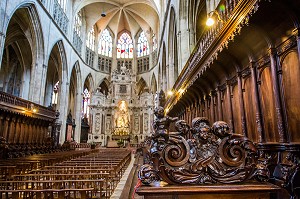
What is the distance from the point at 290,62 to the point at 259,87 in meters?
0.97

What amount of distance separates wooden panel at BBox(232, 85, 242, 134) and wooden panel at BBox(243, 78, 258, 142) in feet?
1.44

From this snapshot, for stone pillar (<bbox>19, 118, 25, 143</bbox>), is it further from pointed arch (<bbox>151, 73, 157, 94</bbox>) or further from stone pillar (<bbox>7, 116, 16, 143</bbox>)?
pointed arch (<bbox>151, 73, 157, 94</bbox>)

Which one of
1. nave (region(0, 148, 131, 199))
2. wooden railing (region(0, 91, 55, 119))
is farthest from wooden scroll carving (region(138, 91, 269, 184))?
wooden railing (region(0, 91, 55, 119))

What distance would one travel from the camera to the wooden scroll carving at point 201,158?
1.58m

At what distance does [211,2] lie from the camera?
345 inches

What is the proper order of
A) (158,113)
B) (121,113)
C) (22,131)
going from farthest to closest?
(121,113) < (22,131) < (158,113)

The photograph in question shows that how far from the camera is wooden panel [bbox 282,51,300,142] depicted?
3.26 metres

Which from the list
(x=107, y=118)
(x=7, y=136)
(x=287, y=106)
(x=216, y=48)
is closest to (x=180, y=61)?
(x=216, y=48)

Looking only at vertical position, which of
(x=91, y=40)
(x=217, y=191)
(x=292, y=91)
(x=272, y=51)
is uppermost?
(x=91, y=40)

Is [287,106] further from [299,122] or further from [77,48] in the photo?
[77,48]

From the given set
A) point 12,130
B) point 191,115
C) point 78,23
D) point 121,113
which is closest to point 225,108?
point 191,115

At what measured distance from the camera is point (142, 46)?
35.6 m

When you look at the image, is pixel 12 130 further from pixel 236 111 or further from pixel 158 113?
pixel 158 113

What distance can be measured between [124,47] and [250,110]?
3358cm
